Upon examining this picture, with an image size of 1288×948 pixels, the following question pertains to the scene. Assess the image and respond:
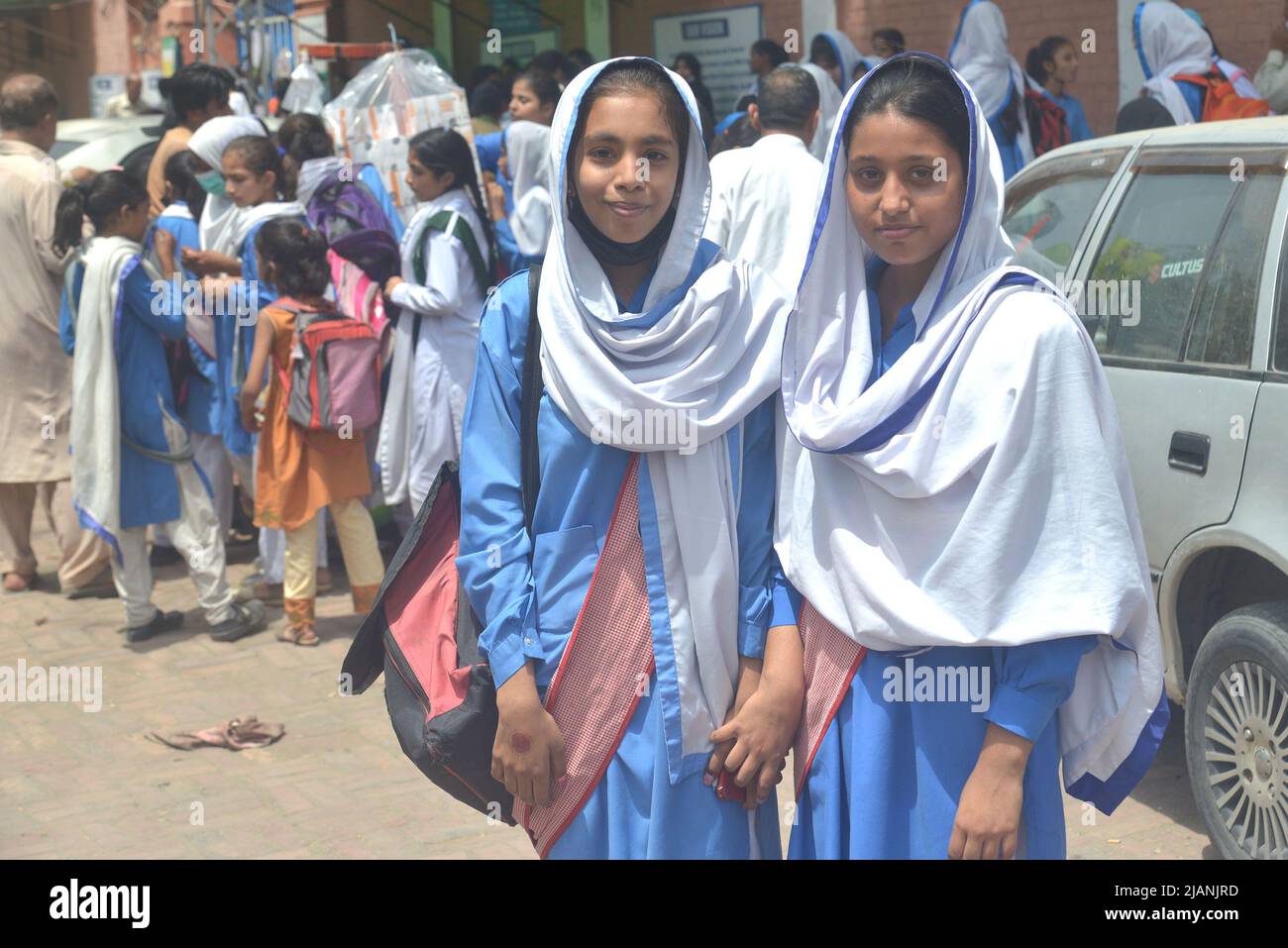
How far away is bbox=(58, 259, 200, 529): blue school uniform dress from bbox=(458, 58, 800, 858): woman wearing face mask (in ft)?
13.1

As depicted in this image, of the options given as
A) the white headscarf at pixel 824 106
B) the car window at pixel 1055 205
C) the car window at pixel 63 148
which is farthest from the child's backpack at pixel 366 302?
the car window at pixel 63 148

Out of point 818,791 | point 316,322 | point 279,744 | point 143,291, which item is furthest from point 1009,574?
point 143,291

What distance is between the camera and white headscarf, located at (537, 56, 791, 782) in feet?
7.79

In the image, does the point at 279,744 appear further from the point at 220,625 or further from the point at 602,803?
the point at 602,803

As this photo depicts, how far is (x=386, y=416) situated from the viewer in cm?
645

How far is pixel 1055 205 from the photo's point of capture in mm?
4883

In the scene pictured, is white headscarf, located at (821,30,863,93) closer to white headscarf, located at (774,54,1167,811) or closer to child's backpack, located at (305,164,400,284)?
child's backpack, located at (305,164,400,284)

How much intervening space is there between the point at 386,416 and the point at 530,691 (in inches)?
166

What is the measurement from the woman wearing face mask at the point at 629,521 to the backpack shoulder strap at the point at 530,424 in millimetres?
13

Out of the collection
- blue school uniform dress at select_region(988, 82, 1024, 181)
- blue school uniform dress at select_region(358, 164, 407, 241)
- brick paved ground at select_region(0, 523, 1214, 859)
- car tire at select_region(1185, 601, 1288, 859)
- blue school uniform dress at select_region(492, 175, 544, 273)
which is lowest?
brick paved ground at select_region(0, 523, 1214, 859)

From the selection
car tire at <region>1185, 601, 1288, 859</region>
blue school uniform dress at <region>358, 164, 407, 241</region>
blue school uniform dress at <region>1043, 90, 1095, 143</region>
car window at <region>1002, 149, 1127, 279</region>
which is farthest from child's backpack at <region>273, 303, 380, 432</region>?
blue school uniform dress at <region>1043, 90, 1095, 143</region>

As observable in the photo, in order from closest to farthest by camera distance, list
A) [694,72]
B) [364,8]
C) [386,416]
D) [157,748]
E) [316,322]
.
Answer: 1. [157,748]
2. [316,322]
3. [386,416]
4. [694,72]
5. [364,8]

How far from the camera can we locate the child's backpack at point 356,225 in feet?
21.4

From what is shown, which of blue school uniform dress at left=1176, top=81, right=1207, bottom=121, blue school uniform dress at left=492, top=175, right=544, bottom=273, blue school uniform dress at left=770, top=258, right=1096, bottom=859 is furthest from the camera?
blue school uniform dress at left=1176, top=81, right=1207, bottom=121
